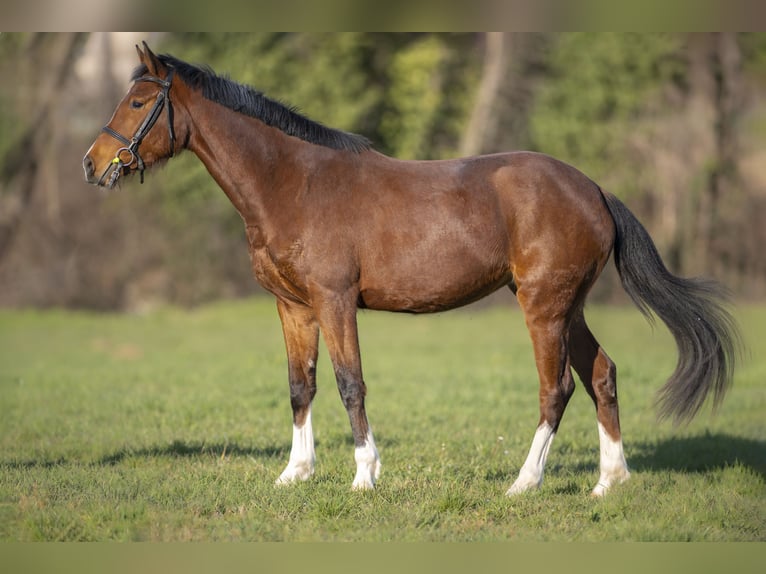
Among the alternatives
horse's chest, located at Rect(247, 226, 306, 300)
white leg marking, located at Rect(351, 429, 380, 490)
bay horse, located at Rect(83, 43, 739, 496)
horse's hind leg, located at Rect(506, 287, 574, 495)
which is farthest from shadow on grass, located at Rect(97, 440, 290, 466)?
horse's hind leg, located at Rect(506, 287, 574, 495)

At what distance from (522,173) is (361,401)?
1.74 m

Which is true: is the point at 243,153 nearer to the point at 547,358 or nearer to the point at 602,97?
the point at 547,358

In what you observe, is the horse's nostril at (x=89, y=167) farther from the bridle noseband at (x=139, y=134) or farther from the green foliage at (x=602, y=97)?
the green foliage at (x=602, y=97)

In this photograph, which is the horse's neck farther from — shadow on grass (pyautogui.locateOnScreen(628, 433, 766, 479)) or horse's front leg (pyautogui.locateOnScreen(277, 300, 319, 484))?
shadow on grass (pyautogui.locateOnScreen(628, 433, 766, 479))

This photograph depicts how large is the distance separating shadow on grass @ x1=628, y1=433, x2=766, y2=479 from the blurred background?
426 inches

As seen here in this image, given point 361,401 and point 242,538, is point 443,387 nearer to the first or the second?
point 361,401

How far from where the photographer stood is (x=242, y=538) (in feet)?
14.9

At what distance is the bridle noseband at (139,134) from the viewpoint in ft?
17.9

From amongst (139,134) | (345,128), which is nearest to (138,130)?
(139,134)

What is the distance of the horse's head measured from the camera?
5.47 meters

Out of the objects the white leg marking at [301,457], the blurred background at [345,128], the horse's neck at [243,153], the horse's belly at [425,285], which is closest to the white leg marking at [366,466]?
the white leg marking at [301,457]

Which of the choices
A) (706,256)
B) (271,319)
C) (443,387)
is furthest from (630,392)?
A: (706,256)

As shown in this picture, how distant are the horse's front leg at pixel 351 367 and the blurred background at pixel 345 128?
13186mm

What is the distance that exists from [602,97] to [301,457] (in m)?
14.8
